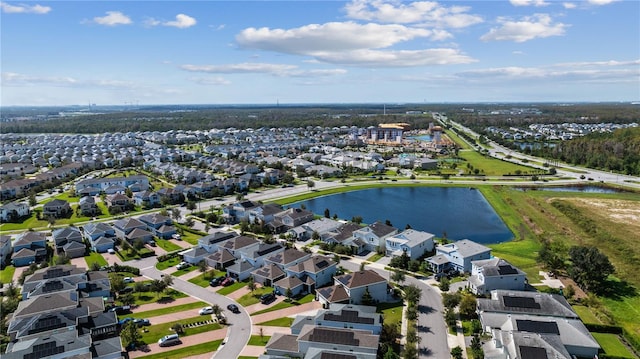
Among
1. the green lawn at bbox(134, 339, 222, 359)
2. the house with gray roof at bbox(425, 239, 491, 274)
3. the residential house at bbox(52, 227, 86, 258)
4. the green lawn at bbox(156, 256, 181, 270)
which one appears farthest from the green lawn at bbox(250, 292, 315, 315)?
the residential house at bbox(52, 227, 86, 258)

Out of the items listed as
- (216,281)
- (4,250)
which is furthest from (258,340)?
(4,250)

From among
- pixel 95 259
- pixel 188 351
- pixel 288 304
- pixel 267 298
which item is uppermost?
pixel 267 298

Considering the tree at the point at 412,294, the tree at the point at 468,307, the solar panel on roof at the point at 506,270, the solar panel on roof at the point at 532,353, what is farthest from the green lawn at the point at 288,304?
the solar panel on roof at the point at 532,353

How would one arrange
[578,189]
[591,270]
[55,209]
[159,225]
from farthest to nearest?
[578,189]
[55,209]
[159,225]
[591,270]

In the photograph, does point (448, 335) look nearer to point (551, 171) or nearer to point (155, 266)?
point (155, 266)

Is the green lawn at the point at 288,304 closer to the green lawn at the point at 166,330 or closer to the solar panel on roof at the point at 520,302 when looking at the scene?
the green lawn at the point at 166,330

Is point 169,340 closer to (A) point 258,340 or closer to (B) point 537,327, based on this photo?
(A) point 258,340
